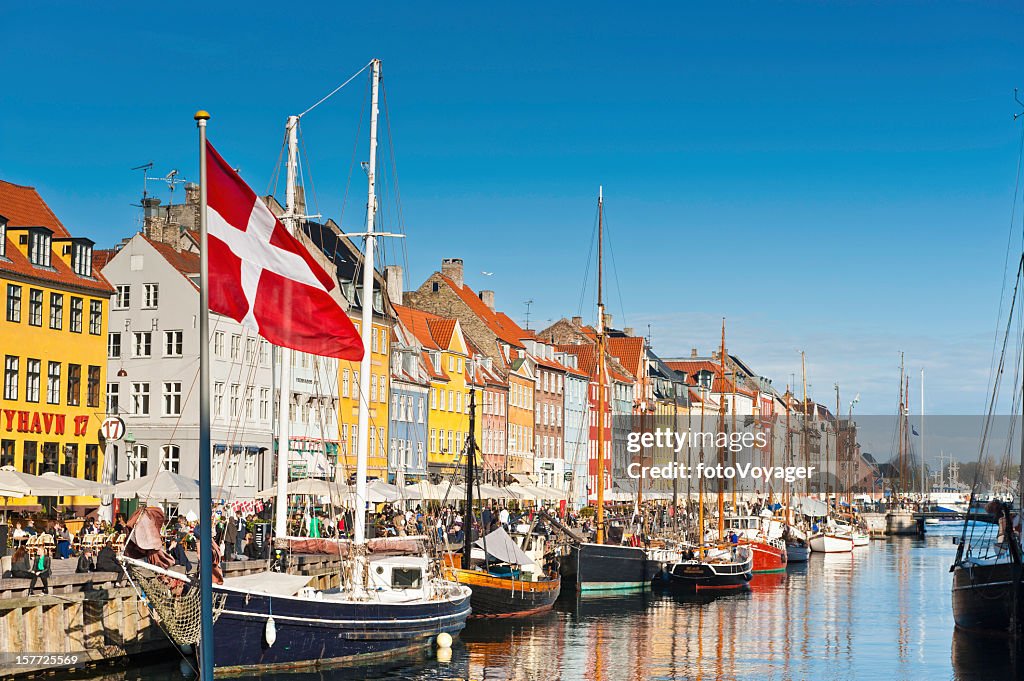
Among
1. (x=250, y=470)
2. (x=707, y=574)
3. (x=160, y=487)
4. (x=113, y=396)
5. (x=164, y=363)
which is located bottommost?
(x=707, y=574)

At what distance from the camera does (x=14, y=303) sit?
56.1 meters

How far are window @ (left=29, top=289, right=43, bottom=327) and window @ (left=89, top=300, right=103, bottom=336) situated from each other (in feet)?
10.5

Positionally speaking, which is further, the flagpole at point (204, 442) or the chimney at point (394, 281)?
the chimney at point (394, 281)

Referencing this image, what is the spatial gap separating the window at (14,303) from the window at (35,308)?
67 centimetres

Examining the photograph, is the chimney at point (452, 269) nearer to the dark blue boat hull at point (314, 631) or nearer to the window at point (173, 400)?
the window at point (173, 400)

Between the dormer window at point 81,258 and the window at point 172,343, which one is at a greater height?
the dormer window at point 81,258

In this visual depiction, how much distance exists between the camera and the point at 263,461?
7244 centimetres

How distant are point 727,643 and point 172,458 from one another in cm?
3282

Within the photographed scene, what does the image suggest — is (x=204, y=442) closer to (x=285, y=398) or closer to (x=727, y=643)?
(x=285, y=398)

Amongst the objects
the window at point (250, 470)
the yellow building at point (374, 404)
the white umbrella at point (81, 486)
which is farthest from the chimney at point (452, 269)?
the white umbrella at point (81, 486)

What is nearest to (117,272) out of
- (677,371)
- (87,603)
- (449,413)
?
(449,413)

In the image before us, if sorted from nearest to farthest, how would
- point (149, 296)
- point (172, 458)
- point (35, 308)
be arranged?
point (35, 308) → point (172, 458) → point (149, 296)

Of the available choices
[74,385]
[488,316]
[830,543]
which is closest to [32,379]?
[74,385]

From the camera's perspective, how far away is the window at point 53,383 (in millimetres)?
57875
